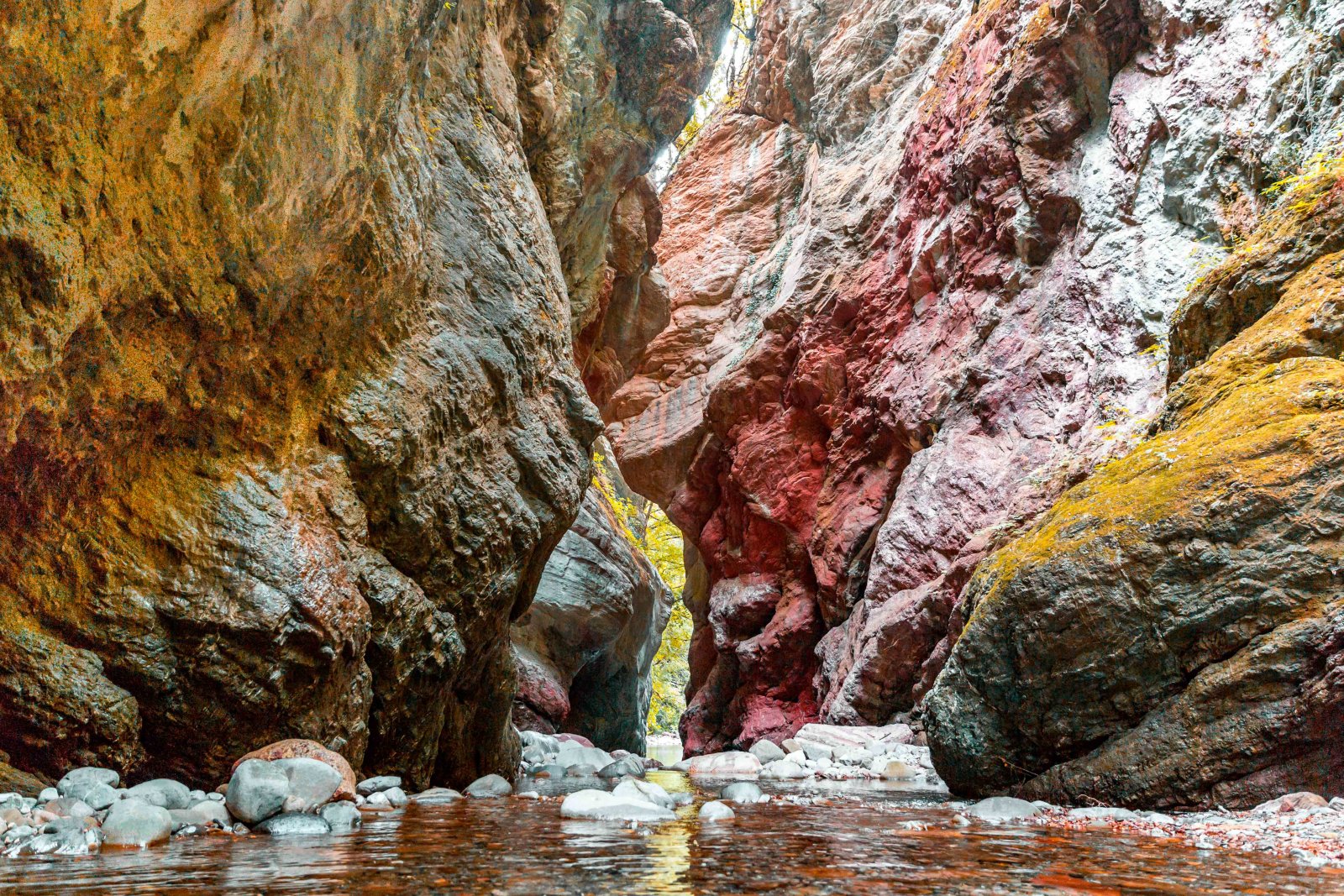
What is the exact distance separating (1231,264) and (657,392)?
17209 mm

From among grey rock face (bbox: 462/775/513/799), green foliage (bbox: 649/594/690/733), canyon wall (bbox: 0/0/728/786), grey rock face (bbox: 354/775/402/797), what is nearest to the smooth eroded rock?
grey rock face (bbox: 354/775/402/797)

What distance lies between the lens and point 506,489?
783 cm

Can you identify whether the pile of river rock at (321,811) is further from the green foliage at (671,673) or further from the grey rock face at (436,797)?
the green foliage at (671,673)

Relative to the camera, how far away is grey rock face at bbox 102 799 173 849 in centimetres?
336

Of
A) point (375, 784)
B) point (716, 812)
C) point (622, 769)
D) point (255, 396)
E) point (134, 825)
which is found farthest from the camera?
point (622, 769)

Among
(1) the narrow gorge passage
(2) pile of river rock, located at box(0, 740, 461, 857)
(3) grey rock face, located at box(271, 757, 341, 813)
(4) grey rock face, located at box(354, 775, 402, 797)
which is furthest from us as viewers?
(4) grey rock face, located at box(354, 775, 402, 797)

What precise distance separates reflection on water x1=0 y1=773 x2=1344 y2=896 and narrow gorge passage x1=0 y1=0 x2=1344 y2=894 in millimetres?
41

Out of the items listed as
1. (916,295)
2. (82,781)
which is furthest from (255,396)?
(916,295)

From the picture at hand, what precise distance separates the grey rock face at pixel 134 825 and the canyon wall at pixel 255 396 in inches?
30.4

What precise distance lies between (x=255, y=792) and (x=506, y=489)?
402cm

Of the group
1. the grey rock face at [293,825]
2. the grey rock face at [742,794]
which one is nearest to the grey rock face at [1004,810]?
the grey rock face at [742,794]

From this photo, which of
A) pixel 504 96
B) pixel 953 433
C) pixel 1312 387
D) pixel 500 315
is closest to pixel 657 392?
pixel 953 433

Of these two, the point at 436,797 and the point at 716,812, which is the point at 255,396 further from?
the point at 716,812

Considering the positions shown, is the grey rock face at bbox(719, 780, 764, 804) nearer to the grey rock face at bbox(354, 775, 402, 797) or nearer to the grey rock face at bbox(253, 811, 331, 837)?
the grey rock face at bbox(354, 775, 402, 797)
